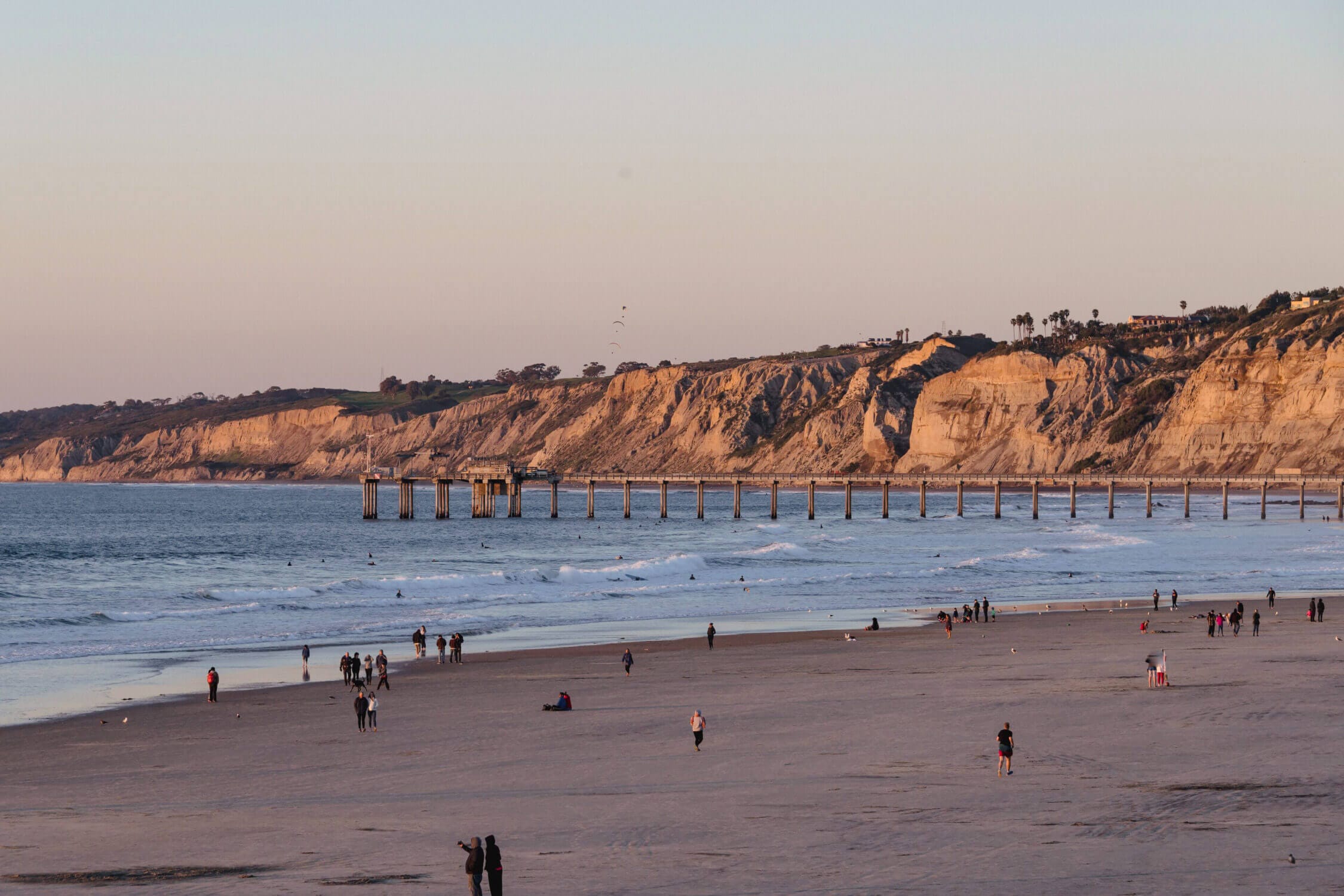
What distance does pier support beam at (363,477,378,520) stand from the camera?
120 metres

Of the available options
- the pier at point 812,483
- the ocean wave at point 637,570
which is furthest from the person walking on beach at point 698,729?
the pier at point 812,483

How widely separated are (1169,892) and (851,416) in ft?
608

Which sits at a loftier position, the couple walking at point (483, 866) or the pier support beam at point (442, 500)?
Answer: the couple walking at point (483, 866)

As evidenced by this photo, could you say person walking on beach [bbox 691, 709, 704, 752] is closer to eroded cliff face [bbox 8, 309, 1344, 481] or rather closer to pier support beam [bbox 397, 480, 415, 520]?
pier support beam [bbox 397, 480, 415, 520]

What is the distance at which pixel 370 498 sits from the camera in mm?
121312

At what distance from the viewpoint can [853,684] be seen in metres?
27.9

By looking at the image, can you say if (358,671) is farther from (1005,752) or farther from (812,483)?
(812,483)

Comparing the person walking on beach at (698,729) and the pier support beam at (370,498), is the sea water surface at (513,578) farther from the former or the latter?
the person walking on beach at (698,729)

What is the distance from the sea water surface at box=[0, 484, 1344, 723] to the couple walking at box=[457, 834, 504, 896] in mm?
14798

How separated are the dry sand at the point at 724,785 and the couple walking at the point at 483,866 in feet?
1.99

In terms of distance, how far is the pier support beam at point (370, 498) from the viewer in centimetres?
11975

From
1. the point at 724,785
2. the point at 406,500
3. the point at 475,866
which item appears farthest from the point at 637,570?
the point at 406,500

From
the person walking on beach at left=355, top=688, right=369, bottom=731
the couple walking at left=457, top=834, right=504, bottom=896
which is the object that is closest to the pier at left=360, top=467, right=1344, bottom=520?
the person walking on beach at left=355, top=688, right=369, bottom=731

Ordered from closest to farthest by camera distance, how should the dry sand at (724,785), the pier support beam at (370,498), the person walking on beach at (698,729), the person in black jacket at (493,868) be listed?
the person in black jacket at (493,868) < the dry sand at (724,785) < the person walking on beach at (698,729) < the pier support beam at (370,498)
